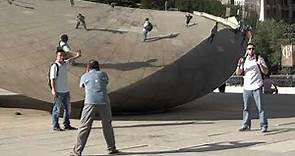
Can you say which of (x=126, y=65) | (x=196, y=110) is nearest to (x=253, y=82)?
(x=126, y=65)

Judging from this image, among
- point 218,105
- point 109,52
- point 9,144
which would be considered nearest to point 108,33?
point 109,52

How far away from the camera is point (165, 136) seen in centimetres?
1210

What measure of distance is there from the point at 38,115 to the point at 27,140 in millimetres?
4337

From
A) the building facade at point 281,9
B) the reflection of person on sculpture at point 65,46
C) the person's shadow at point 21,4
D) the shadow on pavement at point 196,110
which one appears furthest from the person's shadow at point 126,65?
the building facade at point 281,9

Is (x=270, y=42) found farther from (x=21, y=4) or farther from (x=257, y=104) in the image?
(x=257, y=104)

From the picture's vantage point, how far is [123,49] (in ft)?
46.7

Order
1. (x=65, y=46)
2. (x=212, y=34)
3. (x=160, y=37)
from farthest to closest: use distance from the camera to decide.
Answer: (x=212, y=34)
(x=160, y=37)
(x=65, y=46)

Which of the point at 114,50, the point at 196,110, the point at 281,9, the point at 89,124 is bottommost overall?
the point at 196,110

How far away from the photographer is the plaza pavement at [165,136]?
411 inches

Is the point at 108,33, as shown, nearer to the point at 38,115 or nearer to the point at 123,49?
the point at 123,49

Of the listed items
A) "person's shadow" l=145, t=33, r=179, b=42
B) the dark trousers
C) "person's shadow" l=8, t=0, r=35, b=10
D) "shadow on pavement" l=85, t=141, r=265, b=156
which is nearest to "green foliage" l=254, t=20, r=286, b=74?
"person's shadow" l=145, t=33, r=179, b=42

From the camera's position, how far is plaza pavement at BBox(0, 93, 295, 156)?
10430 mm

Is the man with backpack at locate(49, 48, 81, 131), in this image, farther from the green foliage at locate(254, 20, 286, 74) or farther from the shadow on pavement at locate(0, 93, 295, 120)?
the green foliage at locate(254, 20, 286, 74)

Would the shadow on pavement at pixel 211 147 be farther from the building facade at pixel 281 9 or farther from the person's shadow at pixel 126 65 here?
the building facade at pixel 281 9
